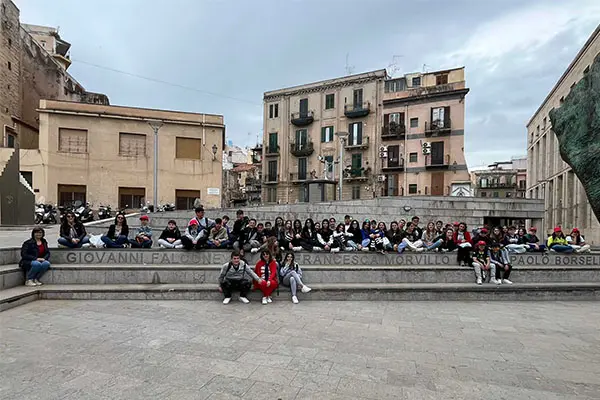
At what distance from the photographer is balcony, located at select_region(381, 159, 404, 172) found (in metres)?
35.0

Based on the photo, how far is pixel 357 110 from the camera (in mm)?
34875

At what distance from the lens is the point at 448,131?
33.3 meters

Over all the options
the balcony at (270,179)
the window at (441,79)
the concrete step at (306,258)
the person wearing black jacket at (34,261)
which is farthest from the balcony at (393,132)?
the person wearing black jacket at (34,261)

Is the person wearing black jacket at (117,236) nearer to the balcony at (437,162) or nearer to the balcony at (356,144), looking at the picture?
the balcony at (356,144)

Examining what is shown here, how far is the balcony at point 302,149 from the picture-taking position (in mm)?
37062

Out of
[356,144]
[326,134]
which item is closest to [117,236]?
[356,144]

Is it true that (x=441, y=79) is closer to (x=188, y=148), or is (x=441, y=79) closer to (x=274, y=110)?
(x=274, y=110)

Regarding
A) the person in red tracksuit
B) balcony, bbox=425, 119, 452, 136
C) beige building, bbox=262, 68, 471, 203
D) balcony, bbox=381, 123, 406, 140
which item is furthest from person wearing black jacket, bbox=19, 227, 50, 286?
balcony, bbox=425, 119, 452, 136

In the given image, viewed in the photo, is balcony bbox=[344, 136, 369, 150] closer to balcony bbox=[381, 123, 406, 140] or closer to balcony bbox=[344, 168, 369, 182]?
balcony bbox=[381, 123, 406, 140]

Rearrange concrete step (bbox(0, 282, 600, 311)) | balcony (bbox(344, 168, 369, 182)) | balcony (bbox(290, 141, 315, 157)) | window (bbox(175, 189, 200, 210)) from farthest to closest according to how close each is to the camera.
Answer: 1. balcony (bbox(290, 141, 315, 157))
2. balcony (bbox(344, 168, 369, 182))
3. window (bbox(175, 189, 200, 210))
4. concrete step (bbox(0, 282, 600, 311))

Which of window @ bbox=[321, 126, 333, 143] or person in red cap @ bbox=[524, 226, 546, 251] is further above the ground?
window @ bbox=[321, 126, 333, 143]

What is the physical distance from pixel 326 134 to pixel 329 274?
29691mm

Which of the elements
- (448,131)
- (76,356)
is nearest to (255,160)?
(448,131)

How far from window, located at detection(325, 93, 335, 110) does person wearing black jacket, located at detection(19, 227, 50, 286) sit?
3213cm
